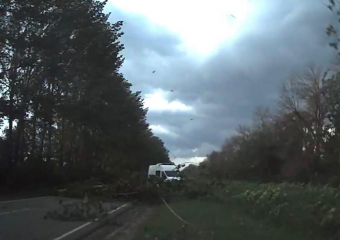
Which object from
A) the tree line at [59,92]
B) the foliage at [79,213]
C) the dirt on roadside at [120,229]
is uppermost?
the tree line at [59,92]

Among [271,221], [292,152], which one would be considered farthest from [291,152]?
[271,221]

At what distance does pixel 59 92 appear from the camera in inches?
1651

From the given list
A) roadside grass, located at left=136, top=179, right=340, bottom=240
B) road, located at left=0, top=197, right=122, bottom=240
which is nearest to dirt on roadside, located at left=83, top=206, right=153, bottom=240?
roadside grass, located at left=136, top=179, right=340, bottom=240

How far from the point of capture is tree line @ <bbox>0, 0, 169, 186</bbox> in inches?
1405

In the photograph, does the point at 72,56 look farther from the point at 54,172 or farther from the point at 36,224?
the point at 36,224

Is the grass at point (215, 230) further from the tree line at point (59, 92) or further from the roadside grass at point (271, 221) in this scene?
the tree line at point (59, 92)

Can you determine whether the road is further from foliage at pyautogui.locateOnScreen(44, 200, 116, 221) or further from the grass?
the grass

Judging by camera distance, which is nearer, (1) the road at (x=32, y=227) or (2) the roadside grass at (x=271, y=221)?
(2) the roadside grass at (x=271, y=221)

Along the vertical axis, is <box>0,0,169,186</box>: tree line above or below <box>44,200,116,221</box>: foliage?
above

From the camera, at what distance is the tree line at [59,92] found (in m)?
35.7

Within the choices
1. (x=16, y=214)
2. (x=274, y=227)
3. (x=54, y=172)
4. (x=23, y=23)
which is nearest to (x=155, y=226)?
(x=274, y=227)

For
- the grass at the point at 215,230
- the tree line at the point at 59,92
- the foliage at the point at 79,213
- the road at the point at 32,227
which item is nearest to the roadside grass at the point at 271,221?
the grass at the point at 215,230

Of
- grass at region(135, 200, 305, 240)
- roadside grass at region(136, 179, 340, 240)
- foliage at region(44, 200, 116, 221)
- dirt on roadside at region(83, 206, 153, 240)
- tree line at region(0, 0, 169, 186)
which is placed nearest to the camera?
grass at region(135, 200, 305, 240)

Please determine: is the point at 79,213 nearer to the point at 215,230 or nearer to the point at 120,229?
the point at 120,229
